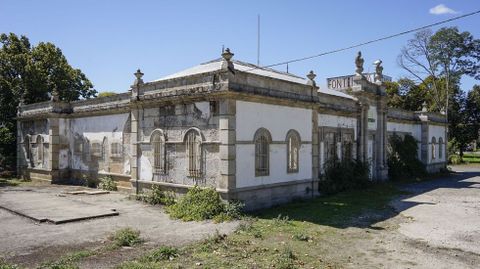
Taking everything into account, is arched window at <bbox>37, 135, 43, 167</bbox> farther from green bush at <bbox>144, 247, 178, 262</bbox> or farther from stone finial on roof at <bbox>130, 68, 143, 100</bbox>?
green bush at <bbox>144, 247, 178, 262</bbox>

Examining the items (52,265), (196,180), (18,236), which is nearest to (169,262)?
(52,265)

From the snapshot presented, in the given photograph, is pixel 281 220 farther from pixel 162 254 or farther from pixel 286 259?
pixel 162 254

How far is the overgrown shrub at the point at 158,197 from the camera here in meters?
13.8

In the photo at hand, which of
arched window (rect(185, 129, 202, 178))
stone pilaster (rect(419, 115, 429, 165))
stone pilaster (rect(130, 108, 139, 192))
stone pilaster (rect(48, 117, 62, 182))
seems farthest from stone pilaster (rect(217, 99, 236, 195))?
stone pilaster (rect(419, 115, 429, 165))

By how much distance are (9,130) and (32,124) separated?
4306mm

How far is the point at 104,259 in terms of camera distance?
25.5 ft

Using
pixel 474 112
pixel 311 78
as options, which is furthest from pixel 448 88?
pixel 311 78

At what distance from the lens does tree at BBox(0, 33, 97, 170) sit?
83.0ft

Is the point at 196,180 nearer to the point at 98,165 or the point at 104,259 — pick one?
the point at 104,259

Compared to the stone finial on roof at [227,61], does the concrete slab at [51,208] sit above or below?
below

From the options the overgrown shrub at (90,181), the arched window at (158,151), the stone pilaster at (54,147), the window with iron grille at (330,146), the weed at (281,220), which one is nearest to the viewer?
the weed at (281,220)

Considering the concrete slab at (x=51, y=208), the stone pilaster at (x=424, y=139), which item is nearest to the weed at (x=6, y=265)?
the concrete slab at (x=51, y=208)

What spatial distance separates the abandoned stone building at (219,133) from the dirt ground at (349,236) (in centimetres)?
197

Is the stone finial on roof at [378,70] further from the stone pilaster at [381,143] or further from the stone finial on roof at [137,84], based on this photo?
the stone finial on roof at [137,84]
